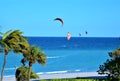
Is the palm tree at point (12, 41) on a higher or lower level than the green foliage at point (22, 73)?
higher

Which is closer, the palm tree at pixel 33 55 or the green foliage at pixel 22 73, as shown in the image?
the palm tree at pixel 33 55

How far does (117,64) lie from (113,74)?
1.28 meters

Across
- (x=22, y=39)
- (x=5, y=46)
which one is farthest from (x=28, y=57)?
(x=5, y=46)

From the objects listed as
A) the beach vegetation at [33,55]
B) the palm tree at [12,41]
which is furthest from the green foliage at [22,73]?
the palm tree at [12,41]

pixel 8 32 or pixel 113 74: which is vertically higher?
pixel 8 32

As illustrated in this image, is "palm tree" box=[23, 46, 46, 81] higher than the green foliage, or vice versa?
"palm tree" box=[23, 46, 46, 81]

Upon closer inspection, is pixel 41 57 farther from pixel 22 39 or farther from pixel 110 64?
pixel 110 64

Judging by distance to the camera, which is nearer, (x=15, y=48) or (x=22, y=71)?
(x=15, y=48)

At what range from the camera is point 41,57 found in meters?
46.0

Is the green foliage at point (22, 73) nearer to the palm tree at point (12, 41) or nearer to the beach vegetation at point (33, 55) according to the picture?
the beach vegetation at point (33, 55)

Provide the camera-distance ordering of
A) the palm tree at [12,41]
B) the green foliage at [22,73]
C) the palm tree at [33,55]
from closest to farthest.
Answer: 1. the palm tree at [12,41]
2. the palm tree at [33,55]
3. the green foliage at [22,73]

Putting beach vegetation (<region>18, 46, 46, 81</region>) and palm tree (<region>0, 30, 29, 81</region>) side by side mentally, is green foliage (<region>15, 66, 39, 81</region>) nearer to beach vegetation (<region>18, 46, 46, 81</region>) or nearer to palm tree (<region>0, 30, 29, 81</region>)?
beach vegetation (<region>18, 46, 46, 81</region>)

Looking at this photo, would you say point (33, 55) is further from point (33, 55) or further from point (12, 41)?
point (12, 41)

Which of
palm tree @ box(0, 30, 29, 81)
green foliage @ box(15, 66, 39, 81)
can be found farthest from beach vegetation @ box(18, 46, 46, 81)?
palm tree @ box(0, 30, 29, 81)
